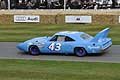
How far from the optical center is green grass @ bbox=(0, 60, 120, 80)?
1352cm

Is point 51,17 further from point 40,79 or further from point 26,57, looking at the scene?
point 40,79

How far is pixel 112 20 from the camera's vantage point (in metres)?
33.2

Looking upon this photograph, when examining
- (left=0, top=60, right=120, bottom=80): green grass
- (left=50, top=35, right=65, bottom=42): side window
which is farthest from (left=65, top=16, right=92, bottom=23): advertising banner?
(left=0, top=60, right=120, bottom=80): green grass

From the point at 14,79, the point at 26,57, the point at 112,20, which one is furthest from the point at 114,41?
the point at 14,79

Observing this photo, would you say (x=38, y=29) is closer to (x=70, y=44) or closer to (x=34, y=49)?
(x=34, y=49)

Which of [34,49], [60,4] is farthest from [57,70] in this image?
[60,4]

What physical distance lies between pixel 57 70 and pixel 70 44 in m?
4.25

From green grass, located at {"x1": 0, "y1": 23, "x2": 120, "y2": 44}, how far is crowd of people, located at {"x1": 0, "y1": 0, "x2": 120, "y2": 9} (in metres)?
8.55

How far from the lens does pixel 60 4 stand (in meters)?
44.1

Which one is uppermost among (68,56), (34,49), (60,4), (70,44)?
(60,4)

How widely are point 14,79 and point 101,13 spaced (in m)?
21.8

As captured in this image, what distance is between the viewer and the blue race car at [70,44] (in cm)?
1847

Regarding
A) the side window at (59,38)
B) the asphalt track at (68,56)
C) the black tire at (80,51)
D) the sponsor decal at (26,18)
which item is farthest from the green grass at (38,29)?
the black tire at (80,51)

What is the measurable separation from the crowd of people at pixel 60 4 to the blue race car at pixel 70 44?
22.3 m
